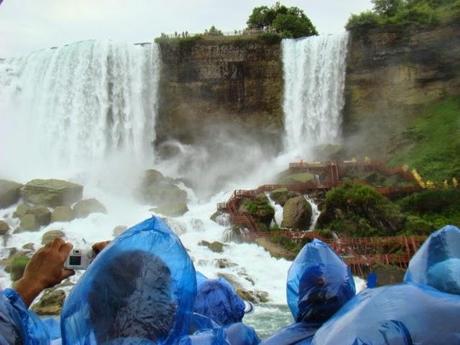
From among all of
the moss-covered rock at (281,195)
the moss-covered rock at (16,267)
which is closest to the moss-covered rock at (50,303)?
the moss-covered rock at (16,267)

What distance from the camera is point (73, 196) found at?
28.4m

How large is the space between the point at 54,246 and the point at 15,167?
113 feet

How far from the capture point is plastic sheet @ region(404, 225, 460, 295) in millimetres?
2137

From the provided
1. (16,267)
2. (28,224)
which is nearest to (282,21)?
(28,224)

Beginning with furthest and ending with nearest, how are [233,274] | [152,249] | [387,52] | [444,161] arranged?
[387,52]
[444,161]
[233,274]
[152,249]

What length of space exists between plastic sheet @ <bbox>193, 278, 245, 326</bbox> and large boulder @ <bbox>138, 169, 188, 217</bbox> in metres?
22.8

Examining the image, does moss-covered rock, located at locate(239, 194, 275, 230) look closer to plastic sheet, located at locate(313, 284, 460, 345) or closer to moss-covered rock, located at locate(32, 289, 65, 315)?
moss-covered rock, located at locate(32, 289, 65, 315)

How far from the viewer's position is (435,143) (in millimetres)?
29781

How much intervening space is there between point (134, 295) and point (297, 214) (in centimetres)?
2142

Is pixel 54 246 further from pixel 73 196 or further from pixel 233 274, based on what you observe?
pixel 73 196

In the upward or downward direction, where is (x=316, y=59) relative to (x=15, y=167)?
upward

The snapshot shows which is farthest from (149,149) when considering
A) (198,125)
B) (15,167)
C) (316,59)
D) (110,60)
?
(316,59)

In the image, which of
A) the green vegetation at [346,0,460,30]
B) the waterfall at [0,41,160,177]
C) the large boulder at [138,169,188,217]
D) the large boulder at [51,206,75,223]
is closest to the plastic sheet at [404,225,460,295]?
the large boulder at [138,169,188,217]

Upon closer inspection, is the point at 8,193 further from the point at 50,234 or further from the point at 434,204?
the point at 434,204
